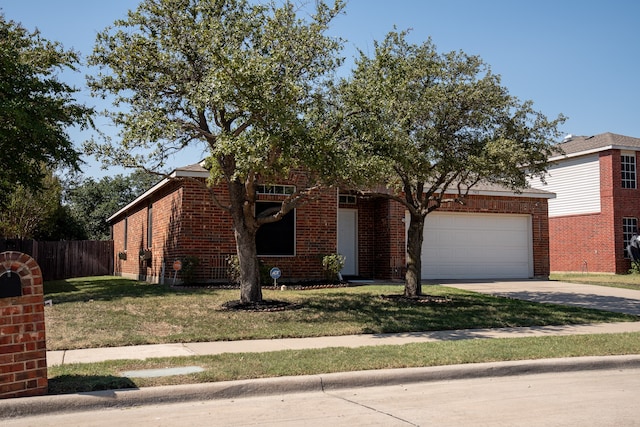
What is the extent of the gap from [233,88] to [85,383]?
17.2ft

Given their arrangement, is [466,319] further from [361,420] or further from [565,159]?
[565,159]

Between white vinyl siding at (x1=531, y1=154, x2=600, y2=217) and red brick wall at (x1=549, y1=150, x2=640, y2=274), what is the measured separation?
326 millimetres

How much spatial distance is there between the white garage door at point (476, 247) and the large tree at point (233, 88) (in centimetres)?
939

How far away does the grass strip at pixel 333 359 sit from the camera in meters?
6.85

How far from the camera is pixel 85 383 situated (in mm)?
6590

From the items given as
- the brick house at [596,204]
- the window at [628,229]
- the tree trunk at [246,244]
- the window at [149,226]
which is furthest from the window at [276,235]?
the window at [628,229]

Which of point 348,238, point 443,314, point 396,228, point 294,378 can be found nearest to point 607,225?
point 396,228

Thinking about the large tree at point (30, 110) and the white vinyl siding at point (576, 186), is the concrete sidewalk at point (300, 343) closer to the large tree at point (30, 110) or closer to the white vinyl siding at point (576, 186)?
the large tree at point (30, 110)

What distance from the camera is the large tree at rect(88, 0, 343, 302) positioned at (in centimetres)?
997

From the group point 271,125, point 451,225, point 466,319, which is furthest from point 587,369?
point 451,225

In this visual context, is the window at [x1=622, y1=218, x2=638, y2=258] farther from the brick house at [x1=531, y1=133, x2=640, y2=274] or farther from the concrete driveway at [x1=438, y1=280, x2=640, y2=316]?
the concrete driveway at [x1=438, y1=280, x2=640, y2=316]

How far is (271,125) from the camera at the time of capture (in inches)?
403

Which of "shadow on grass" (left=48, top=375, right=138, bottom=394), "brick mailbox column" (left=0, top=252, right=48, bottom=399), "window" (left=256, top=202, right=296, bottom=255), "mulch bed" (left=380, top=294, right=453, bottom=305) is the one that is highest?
"window" (left=256, top=202, right=296, bottom=255)

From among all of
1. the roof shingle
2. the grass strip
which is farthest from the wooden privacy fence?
the roof shingle
